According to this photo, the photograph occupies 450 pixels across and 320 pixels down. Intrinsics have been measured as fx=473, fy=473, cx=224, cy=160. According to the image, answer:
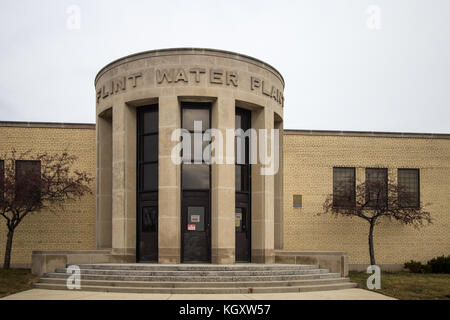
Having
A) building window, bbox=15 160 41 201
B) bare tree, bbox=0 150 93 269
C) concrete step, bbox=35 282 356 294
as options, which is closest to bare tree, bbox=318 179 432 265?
concrete step, bbox=35 282 356 294

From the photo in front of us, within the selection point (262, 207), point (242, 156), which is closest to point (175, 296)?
point (262, 207)

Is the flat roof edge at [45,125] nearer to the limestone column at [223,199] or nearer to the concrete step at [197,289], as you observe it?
the limestone column at [223,199]

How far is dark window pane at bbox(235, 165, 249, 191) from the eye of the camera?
19.5m

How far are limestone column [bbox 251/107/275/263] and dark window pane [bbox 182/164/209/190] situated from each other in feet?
7.30

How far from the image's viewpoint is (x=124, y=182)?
18.7 metres

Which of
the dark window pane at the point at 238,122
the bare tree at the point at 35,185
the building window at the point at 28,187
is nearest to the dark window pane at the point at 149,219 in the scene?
the bare tree at the point at 35,185

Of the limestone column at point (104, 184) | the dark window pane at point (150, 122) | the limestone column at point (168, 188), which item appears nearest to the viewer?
the limestone column at point (168, 188)

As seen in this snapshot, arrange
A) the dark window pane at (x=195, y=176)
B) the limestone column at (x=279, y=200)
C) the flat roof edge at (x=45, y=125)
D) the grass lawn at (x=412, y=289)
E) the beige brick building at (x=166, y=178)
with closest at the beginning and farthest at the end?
the grass lawn at (x=412, y=289), the beige brick building at (x=166, y=178), the dark window pane at (x=195, y=176), the limestone column at (x=279, y=200), the flat roof edge at (x=45, y=125)

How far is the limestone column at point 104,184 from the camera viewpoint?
20.6 metres

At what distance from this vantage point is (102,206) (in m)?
20.6

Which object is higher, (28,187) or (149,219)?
(28,187)

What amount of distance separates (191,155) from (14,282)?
24.9 ft

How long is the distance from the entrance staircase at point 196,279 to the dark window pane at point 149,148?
4.93 metres

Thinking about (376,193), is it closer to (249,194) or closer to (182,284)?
(249,194)
